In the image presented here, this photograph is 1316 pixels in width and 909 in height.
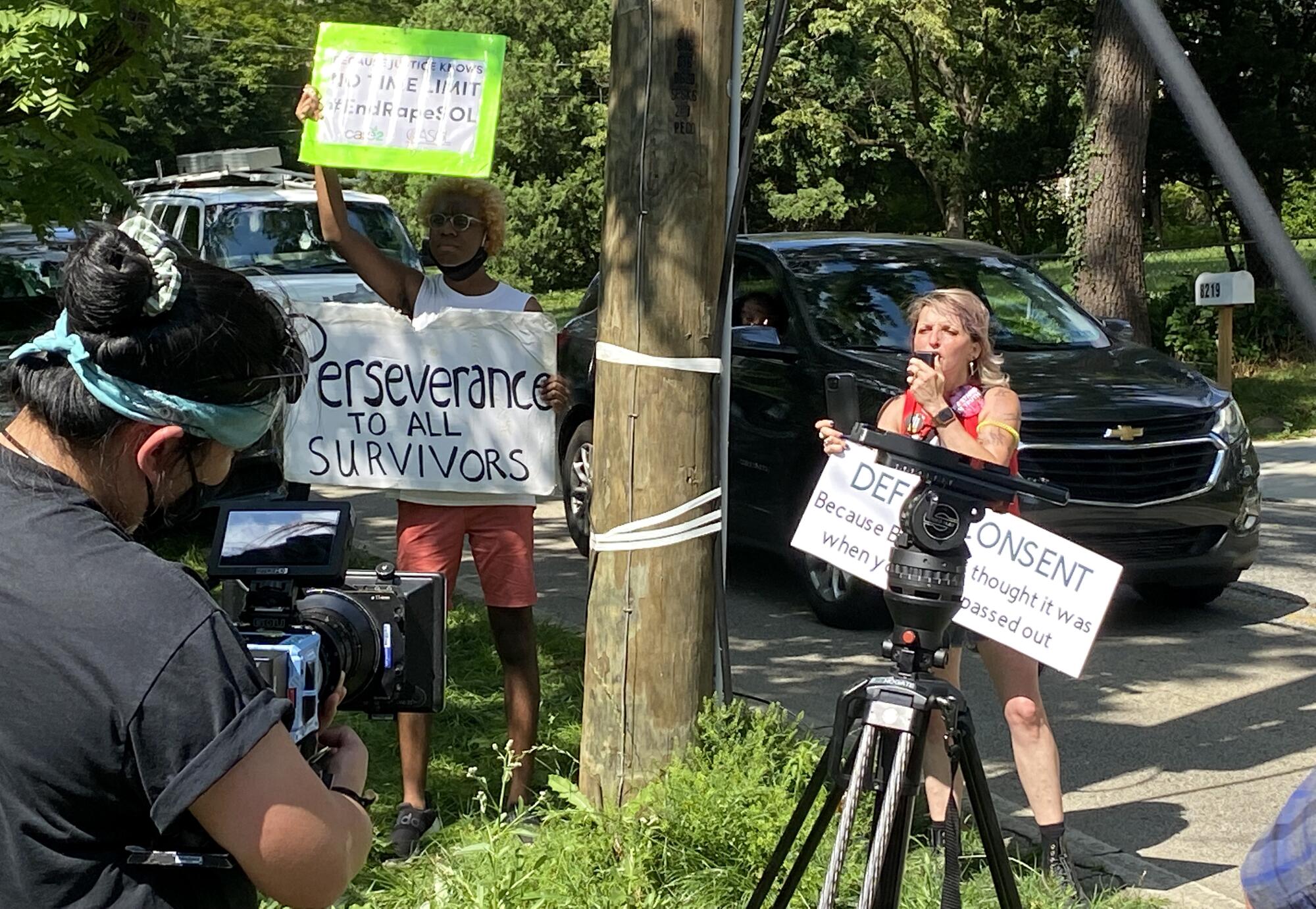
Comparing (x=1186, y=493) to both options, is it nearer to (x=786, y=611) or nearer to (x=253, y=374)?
(x=786, y=611)

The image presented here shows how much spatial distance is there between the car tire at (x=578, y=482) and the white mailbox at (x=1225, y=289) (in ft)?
18.6

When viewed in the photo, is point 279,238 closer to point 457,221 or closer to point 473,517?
point 457,221

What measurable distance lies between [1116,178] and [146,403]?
1425 centimetres

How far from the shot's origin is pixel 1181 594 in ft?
25.9

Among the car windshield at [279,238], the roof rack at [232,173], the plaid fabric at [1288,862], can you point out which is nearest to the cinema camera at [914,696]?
the plaid fabric at [1288,862]

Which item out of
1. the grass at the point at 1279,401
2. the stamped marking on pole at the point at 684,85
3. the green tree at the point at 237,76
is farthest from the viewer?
the green tree at the point at 237,76

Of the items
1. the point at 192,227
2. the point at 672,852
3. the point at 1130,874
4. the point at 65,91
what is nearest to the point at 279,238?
the point at 192,227

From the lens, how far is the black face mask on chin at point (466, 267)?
15.2 feet

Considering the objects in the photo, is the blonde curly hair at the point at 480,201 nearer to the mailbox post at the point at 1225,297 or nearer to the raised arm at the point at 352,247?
the raised arm at the point at 352,247

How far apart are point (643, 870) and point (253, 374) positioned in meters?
2.39

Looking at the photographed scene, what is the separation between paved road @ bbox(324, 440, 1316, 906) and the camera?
4.90 meters

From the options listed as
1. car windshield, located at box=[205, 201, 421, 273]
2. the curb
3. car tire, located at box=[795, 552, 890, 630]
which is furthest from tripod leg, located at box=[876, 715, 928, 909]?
car windshield, located at box=[205, 201, 421, 273]

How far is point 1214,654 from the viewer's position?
6.95m

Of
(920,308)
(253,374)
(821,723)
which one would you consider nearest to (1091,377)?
(821,723)
